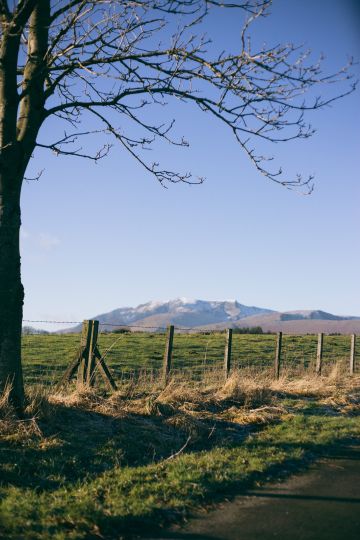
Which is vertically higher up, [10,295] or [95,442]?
[10,295]

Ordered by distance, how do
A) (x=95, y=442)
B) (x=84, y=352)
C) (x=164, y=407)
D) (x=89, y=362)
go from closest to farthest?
(x=95, y=442) < (x=164, y=407) < (x=89, y=362) < (x=84, y=352)

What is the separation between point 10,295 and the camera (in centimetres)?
859

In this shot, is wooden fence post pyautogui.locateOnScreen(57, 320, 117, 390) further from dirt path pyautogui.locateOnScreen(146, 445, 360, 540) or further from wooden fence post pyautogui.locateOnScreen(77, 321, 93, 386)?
dirt path pyautogui.locateOnScreen(146, 445, 360, 540)

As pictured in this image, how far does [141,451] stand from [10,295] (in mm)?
3111

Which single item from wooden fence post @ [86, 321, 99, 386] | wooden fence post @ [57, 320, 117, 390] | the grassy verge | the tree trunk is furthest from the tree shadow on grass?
wooden fence post @ [86, 321, 99, 386]

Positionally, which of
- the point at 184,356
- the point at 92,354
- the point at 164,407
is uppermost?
the point at 92,354

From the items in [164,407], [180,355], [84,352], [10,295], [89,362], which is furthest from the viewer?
→ [180,355]

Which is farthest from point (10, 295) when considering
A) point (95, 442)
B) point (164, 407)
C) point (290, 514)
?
point (290, 514)

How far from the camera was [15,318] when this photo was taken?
8656 mm

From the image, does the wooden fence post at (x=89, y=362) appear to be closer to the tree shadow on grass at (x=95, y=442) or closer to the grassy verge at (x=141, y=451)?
the grassy verge at (x=141, y=451)

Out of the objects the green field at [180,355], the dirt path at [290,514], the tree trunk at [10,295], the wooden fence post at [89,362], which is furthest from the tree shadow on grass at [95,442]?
the green field at [180,355]

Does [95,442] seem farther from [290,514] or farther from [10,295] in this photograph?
[290,514]

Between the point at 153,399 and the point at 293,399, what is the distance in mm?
4117

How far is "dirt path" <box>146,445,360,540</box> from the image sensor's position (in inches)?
197
